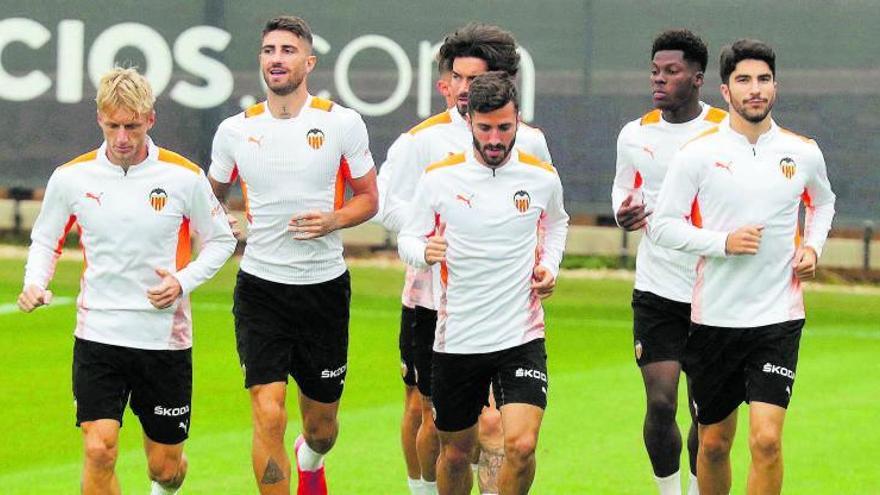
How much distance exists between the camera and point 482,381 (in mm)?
9648

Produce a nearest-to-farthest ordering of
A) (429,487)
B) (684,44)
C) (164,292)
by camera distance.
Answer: (164,292), (684,44), (429,487)

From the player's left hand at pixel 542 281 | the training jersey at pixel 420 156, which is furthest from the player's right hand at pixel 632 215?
the player's left hand at pixel 542 281

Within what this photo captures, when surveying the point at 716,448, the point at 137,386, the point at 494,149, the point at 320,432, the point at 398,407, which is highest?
the point at 494,149

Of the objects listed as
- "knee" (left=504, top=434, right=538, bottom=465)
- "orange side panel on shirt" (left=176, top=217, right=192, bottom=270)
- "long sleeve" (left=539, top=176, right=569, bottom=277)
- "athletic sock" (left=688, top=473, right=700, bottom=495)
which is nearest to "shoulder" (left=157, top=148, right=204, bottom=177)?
"orange side panel on shirt" (left=176, top=217, right=192, bottom=270)

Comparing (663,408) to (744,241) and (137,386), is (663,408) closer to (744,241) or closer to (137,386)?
(744,241)

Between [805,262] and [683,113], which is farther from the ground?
[683,113]

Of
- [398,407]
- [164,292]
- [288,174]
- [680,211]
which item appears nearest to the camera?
[164,292]

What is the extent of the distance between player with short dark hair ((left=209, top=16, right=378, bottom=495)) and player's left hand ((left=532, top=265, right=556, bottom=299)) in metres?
1.34

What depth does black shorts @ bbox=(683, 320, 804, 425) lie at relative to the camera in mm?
9508

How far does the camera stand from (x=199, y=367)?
16391mm

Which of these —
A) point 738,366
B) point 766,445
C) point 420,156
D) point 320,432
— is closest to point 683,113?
point 420,156

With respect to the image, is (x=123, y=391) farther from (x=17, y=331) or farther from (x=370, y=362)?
(x=17, y=331)

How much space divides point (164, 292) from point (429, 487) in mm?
2201

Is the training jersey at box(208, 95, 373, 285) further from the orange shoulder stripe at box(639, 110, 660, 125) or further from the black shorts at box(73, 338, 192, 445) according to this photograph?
the orange shoulder stripe at box(639, 110, 660, 125)
